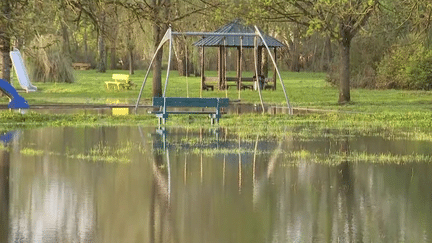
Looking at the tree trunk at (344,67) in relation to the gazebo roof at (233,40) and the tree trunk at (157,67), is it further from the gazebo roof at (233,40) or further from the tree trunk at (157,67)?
the gazebo roof at (233,40)

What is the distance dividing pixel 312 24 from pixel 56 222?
22.6m

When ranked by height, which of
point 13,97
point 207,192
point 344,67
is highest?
point 344,67

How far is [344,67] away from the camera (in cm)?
3616

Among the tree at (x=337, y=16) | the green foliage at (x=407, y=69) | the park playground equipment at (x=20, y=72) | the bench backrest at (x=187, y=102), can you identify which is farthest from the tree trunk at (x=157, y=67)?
the green foliage at (x=407, y=69)

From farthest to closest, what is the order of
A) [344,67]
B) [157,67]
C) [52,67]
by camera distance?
[52,67] < [157,67] < [344,67]

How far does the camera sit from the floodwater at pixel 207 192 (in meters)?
10.3

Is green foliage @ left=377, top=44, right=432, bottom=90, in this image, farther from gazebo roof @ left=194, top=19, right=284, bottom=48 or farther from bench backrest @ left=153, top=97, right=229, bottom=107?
bench backrest @ left=153, top=97, right=229, bottom=107

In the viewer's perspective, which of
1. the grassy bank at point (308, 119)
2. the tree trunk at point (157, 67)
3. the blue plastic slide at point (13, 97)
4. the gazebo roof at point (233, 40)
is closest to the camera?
the grassy bank at point (308, 119)

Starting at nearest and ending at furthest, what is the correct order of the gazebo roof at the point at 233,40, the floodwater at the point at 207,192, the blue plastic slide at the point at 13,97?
1. the floodwater at the point at 207,192
2. the blue plastic slide at the point at 13,97
3. the gazebo roof at the point at 233,40

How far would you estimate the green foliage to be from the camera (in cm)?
4888

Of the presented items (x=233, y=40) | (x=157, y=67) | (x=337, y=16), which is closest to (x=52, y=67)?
(x=233, y=40)

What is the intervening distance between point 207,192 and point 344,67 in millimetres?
23568

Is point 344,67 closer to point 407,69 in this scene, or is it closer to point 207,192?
point 407,69

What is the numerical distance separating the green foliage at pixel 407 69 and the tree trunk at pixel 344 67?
11.9 meters
